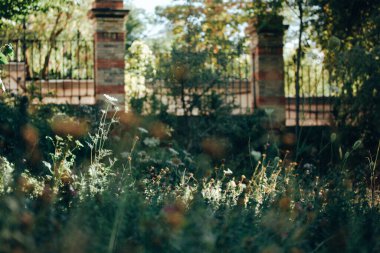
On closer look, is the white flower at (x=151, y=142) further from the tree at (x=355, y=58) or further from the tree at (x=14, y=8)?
the tree at (x=355, y=58)

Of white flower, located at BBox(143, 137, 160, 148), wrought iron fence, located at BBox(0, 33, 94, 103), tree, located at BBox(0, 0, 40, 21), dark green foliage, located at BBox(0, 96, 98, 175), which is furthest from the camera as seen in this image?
wrought iron fence, located at BBox(0, 33, 94, 103)

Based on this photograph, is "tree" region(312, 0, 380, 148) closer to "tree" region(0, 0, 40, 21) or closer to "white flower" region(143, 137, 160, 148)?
"white flower" region(143, 137, 160, 148)

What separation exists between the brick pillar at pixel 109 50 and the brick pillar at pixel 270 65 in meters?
2.58

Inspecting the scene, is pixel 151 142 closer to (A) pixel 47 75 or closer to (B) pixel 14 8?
(B) pixel 14 8

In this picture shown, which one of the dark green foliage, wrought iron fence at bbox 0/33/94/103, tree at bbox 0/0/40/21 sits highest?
tree at bbox 0/0/40/21

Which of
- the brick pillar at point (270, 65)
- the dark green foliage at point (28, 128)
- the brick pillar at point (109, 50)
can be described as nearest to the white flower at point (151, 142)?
the dark green foliage at point (28, 128)

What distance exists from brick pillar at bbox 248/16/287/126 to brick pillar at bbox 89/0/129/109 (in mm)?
2584

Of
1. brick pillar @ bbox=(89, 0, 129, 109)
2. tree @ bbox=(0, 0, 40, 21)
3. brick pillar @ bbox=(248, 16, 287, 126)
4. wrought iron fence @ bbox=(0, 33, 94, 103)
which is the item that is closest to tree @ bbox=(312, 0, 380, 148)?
brick pillar @ bbox=(248, 16, 287, 126)

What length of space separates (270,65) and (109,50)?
3.06 metres

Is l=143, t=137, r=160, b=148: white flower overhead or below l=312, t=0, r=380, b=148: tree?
below

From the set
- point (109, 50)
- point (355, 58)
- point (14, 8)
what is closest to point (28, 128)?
point (14, 8)

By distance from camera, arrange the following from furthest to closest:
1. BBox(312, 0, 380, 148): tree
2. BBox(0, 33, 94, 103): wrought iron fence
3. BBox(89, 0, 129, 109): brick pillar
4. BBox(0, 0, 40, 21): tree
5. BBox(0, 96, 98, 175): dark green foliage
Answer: BBox(0, 33, 94, 103): wrought iron fence, BBox(89, 0, 129, 109): brick pillar, BBox(312, 0, 380, 148): tree, BBox(0, 96, 98, 175): dark green foliage, BBox(0, 0, 40, 21): tree

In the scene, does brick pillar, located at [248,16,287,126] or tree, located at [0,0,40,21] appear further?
brick pillar, located at [248,16,287,126]

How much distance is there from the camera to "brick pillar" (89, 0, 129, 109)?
1070 centimetres
